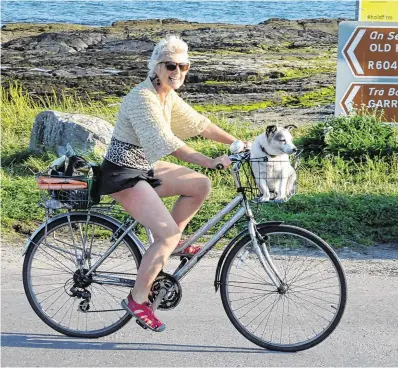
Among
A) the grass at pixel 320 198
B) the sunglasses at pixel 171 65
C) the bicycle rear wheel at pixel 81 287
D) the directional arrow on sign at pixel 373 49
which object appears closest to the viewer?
Result: the sunglasses at pixel 171 65

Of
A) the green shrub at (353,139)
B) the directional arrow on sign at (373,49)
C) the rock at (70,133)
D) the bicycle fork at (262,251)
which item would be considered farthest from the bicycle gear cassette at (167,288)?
the directional arrow on sign at (373,49)

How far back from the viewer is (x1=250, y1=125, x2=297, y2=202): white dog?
4773 mm

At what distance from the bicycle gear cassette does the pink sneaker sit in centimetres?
10

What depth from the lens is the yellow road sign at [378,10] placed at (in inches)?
413

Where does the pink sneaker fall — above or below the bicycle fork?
below

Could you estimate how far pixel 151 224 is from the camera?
16.0 feet

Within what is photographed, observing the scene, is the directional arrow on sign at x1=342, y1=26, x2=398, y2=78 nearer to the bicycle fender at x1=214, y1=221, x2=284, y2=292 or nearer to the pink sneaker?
the bicycle fender at x1=214, y1=221, x2=284, y2=292

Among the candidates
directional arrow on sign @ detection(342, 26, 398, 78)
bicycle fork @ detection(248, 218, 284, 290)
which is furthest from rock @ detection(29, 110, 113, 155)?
bicycle fork @ detection(248, 218, 284, 290)

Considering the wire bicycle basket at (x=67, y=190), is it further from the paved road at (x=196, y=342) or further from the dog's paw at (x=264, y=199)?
the dog's paw at (x=264, y=199)

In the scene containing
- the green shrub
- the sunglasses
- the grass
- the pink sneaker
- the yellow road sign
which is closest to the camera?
the sunglasses

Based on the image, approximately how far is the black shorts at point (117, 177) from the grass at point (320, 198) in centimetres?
185

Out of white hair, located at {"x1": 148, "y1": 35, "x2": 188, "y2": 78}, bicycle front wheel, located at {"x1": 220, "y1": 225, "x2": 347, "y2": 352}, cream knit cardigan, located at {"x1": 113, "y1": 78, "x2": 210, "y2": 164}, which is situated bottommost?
bicycle front wheel, located at {"x1": 220, "y1": 225, "x2": 347, "y2": 352}

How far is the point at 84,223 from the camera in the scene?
5254mm

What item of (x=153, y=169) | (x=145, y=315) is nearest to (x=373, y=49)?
(x=153, y=169)
